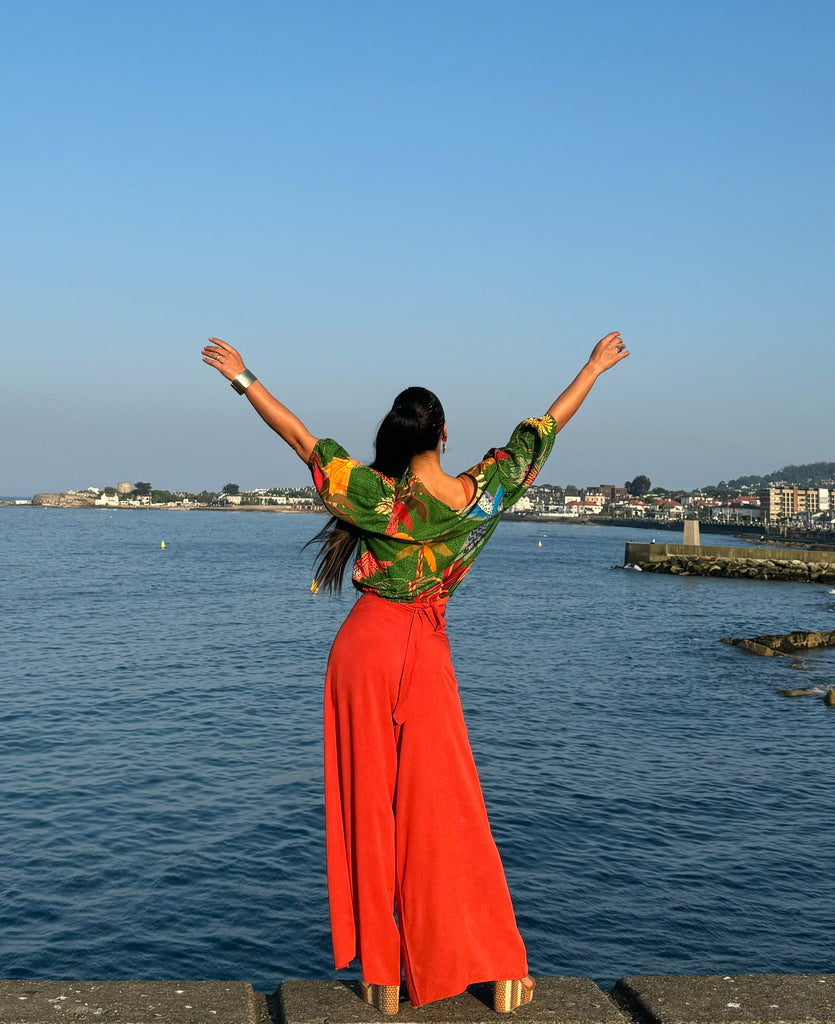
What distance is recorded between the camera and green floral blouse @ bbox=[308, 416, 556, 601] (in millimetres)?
3184

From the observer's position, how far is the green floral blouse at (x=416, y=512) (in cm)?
318

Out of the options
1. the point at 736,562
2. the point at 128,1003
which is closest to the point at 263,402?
the point at 128,1003

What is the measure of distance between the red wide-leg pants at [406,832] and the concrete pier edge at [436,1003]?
5.5 inches

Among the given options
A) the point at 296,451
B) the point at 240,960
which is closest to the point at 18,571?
the point at 240,960

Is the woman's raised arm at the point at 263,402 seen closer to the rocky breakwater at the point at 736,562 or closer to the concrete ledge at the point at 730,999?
the concrete ledge at the point at 730,999

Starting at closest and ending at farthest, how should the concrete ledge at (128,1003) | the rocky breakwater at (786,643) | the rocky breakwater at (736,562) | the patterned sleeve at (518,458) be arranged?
1. the concrete ledge at (128,1003)
2. the patterned sleeve at (518,458)
3. the rocky breakwater at (786,643)
4. the rocky breakwater at (736,562)

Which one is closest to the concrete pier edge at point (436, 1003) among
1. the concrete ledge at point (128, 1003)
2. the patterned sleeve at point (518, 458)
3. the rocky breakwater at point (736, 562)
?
the concrete ledge at point (128, 1003)

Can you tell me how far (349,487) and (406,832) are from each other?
1142mm

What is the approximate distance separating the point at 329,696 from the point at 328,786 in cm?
30

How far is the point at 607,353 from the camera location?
12.4 feet

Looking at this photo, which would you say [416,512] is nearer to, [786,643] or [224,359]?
[224,359]

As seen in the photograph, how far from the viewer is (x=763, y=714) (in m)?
20.4

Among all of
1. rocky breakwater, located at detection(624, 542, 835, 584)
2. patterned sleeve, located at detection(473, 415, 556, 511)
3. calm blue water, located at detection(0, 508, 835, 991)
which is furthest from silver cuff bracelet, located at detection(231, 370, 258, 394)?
rocky breakwater, located at detection(624, 542, 835, 584)

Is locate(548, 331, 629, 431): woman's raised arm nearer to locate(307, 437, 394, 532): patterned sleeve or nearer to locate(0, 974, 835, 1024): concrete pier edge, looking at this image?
locate(307, 437, 394, 532): patterned sleeve
